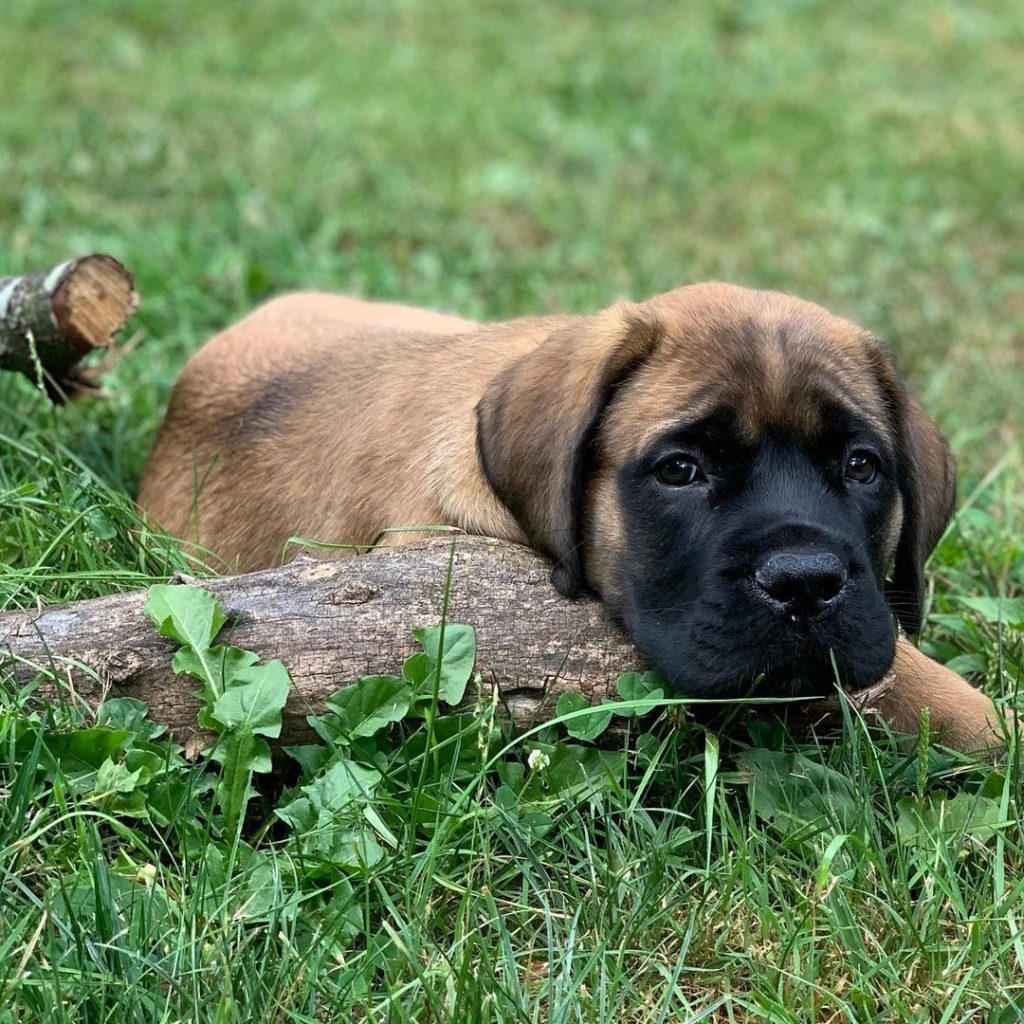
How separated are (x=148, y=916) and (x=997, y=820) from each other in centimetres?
199

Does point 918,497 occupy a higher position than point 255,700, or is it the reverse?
point 918,497

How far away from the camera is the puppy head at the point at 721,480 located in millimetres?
3600

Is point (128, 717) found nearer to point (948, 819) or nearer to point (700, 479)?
point (700, 479)

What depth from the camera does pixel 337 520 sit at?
14.7 feet

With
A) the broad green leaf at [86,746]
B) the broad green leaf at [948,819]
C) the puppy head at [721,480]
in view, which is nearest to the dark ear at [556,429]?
the puppy head at [721,480]

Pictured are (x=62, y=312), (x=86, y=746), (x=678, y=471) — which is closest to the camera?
(x=86, y=746)

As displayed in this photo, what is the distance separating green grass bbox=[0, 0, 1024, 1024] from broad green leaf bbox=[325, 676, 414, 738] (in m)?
0.14

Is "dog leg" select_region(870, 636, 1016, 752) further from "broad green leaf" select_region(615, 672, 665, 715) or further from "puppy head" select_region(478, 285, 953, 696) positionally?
"broad green leaf" select_region(615, 672, 665, 715)

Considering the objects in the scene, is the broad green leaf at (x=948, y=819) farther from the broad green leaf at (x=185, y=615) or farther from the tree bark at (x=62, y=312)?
the tree bark at (x=62, y=312)

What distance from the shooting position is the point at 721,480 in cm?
379

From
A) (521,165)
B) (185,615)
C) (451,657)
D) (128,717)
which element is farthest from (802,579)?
(521,165)

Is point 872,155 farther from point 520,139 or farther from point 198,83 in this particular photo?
point 198,83

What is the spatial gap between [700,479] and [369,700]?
986mm

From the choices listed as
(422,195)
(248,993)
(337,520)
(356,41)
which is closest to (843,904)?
(248,993)
